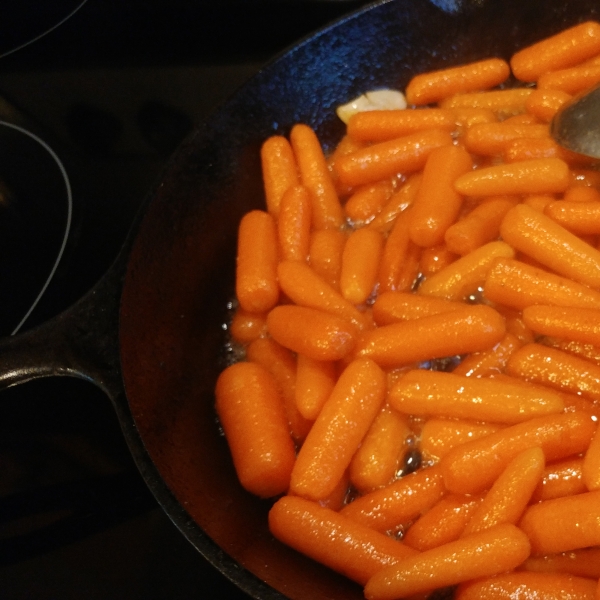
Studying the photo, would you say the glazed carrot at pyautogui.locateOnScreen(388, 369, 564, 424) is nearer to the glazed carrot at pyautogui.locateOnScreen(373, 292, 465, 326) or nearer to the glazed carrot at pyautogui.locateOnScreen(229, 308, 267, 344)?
the glazed carrot at pyautogui.locateOnScreen(373, 292, 465, 326)

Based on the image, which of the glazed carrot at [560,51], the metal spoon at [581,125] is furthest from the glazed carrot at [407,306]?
the glazed carrot at [560,51]

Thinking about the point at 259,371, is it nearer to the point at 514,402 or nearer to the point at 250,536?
the point at 250,536

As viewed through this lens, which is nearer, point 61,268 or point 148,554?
point 148,554

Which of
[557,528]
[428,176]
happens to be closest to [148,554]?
[557,528]

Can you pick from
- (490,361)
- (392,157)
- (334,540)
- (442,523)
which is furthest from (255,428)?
(392,157)

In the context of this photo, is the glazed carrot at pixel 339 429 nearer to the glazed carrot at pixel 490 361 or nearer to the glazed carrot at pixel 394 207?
the glazed carrot at pixel 490 361

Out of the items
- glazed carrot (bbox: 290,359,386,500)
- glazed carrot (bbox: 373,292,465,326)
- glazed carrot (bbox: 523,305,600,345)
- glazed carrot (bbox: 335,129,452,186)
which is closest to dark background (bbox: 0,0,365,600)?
glazed carrot (bbox: 290,359,386,500)
